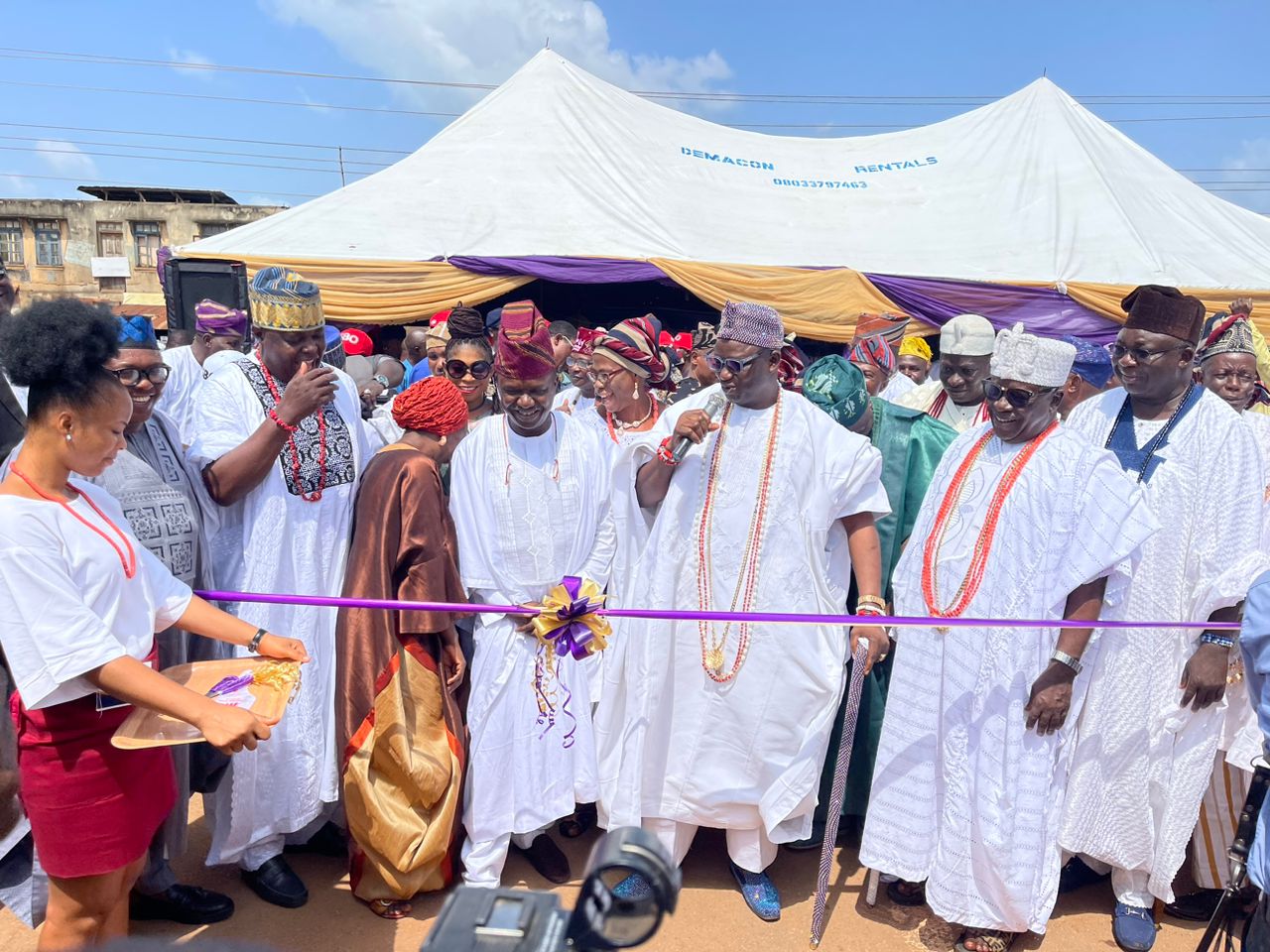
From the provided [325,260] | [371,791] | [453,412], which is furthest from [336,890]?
[325,260]

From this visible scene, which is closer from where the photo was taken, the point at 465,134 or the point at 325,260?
the point at 325,260

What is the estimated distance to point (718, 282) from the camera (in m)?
12.0

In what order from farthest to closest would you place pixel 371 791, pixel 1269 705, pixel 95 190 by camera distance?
pixel 95 190 < pixel 371 791 < pixel 1269 705

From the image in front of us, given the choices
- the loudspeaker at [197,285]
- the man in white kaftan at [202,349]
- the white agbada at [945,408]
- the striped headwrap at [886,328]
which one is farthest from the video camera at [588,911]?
the loudspeaker at [197,285]

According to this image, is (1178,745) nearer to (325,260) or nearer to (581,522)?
(581,522)

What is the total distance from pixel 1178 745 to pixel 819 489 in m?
1.55

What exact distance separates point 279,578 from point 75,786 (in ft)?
3.79

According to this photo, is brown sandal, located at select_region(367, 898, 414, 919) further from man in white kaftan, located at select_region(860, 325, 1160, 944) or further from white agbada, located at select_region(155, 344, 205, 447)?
white agbada, located at select_region(155, 344, 205, 447)

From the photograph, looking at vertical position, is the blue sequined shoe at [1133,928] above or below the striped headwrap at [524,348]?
below

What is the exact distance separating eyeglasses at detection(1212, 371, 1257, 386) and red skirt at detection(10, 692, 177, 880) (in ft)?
15.9

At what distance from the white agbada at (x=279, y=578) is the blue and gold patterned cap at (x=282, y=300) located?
206 millimetres

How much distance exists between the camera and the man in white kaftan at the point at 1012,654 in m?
2.99

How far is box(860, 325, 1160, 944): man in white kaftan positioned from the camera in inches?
118

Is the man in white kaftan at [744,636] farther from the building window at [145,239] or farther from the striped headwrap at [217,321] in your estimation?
the building window at [145,239]
